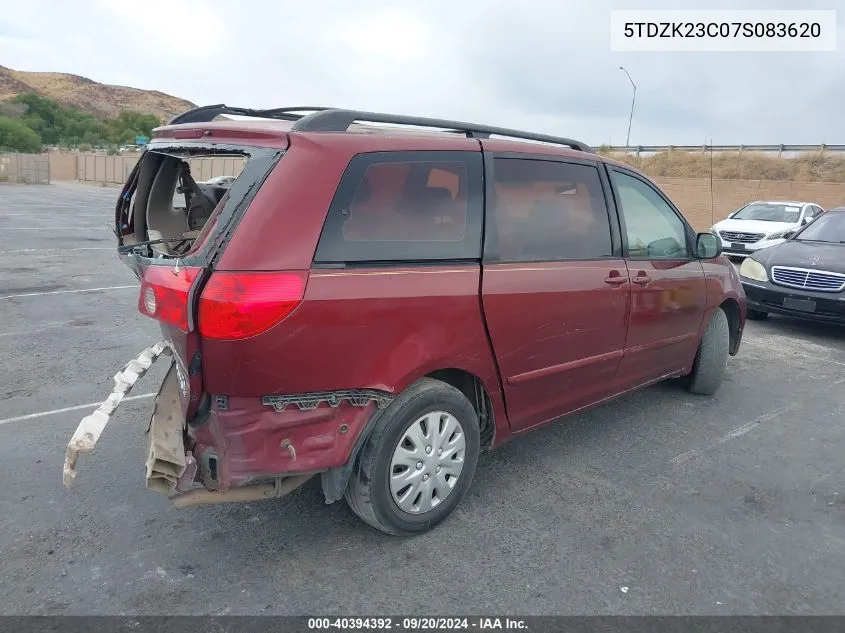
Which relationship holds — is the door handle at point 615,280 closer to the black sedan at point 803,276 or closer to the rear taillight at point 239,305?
the rear taillight at point 239,305

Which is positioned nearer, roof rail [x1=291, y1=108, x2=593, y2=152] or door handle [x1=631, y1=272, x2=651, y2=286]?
roof rail [x1=291, y1=108, x2=593, y2=152]

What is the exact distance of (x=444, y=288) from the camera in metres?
3.05

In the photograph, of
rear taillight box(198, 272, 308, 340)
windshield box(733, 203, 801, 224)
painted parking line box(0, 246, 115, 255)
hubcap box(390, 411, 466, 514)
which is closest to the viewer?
rear taillight box(198, 272, 308, 340)

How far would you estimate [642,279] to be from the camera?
165 inches

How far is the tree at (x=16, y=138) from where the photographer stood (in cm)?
6706

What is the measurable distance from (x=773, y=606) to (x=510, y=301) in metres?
1.68

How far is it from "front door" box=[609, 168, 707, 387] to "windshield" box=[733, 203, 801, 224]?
12619mm

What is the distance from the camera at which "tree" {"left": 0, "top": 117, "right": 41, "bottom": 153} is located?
67.1 meters

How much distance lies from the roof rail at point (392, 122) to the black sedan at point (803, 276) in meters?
4.51

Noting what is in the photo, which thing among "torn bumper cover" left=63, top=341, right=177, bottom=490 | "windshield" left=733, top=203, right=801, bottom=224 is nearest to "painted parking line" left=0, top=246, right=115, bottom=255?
"torn bumper cover" left=63, top=341, right=177, bottom=490

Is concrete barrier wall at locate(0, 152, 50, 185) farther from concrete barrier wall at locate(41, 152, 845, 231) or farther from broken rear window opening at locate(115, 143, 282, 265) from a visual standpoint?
broken rear window opening at locate(115, 143, 282, 265)

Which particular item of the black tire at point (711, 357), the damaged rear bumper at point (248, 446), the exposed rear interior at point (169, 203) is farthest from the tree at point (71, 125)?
the damaged rear bumper at point (248, 446)

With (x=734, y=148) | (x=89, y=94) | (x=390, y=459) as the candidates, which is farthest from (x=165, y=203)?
(x=89, y=94)

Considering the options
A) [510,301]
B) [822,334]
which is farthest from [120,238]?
[822,334]
